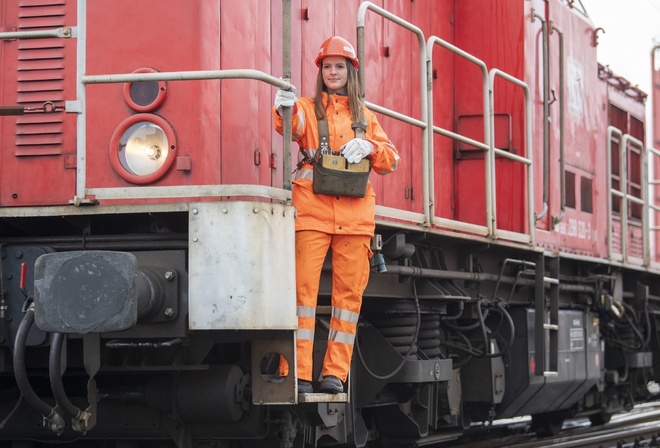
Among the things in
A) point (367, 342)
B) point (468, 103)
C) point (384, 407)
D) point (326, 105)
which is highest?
point (468, 103)

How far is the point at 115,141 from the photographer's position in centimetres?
538

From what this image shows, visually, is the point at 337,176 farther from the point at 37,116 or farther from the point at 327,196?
the point at 37,116

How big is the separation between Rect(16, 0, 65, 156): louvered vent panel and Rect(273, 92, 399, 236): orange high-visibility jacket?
124cm

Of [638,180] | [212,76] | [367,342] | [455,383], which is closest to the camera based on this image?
[212,76]

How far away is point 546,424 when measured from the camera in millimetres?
10953

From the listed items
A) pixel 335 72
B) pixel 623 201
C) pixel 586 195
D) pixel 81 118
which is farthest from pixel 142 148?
pixel 623 201

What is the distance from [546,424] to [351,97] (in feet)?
20.7

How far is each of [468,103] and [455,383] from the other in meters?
2.12

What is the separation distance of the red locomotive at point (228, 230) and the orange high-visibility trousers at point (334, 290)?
199mm

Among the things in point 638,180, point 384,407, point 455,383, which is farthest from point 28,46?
point 638,180

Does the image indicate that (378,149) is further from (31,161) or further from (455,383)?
(455,383)

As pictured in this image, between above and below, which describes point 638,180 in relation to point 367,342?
above

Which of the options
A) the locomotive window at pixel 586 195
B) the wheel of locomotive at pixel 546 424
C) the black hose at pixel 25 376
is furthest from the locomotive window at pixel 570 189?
the black hose at pixel 25 376

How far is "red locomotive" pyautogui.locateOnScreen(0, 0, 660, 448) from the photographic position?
4883 millimetres
